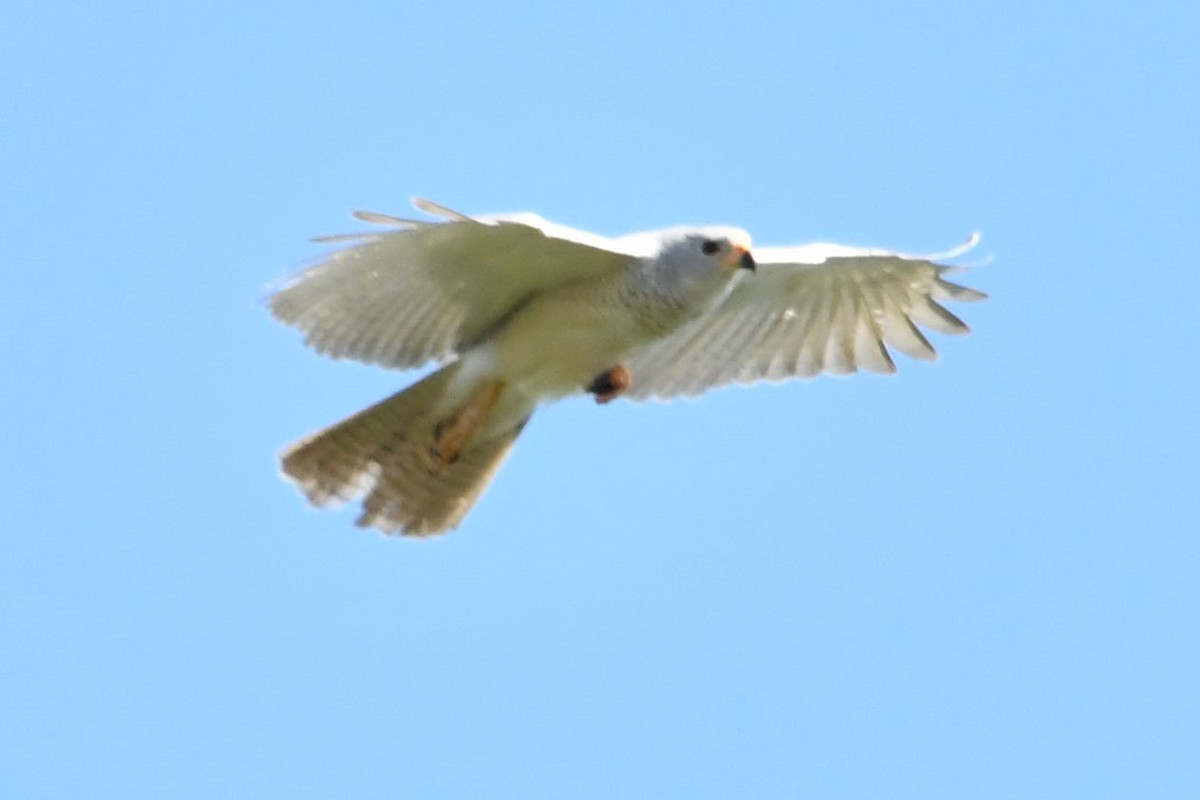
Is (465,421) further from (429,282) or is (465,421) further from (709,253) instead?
(709,253)

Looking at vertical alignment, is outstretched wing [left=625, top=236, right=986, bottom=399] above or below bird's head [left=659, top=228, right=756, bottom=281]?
above

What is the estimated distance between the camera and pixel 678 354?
975 centimetres

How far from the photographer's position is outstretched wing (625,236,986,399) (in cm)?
948

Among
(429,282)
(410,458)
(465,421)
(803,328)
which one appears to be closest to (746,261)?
(803,328)

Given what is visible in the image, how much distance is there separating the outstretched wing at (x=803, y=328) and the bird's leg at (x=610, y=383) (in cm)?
9

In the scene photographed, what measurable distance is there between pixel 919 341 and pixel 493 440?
1981mm

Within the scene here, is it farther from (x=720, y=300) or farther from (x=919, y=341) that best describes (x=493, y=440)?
(x=919, y=341)

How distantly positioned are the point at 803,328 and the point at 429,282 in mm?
Answer: 1832

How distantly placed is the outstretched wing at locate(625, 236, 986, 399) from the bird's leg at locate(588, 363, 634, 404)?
90 millimetres

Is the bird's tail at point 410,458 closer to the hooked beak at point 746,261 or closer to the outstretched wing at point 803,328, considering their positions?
the outstretched wing at point 803,328

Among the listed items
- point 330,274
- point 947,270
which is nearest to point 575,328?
point 330,274

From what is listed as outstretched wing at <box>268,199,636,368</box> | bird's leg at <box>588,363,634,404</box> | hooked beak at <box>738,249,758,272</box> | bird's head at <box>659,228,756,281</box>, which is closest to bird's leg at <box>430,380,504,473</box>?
outstretched wing at <box>268,199,636,368</box>

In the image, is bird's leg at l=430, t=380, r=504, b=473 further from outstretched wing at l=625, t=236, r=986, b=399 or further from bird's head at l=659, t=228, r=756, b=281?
bird's head at l=659, t=228, r=756, b=281

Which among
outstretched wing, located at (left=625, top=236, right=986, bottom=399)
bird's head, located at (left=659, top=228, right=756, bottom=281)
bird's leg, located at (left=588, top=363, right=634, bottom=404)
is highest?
outstretched wing, located at (left=625, top=236, right=986, bottom=399)
